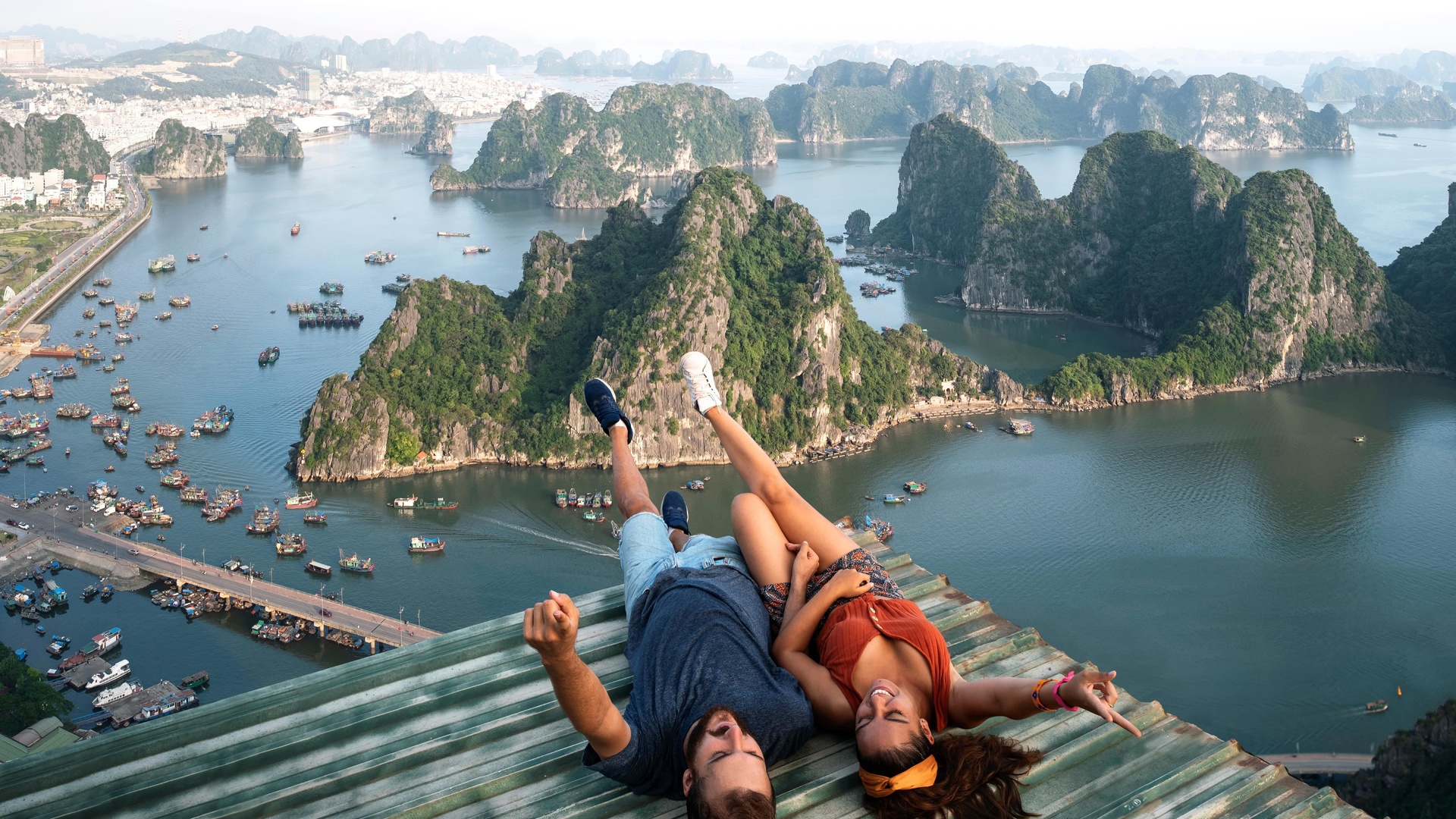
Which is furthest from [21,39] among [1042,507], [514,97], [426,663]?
[426,663]

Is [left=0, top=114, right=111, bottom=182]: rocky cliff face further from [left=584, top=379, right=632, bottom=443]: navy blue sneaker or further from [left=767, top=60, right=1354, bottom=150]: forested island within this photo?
[left=584, top=379, right=632, bottom=443]: navy blue sneaker

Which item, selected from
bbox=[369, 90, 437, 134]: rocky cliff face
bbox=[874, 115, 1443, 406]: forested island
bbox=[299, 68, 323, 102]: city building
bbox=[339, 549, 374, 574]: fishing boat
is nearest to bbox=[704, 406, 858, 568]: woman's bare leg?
bbox=[339, 549, 374, 574]: fishing boat

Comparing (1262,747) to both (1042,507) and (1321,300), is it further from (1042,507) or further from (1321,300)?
(1321,300)

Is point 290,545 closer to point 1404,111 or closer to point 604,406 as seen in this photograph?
point 604,406

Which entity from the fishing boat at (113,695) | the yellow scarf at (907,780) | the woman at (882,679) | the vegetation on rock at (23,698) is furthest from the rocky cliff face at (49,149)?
the yellow scarf at (907,780)

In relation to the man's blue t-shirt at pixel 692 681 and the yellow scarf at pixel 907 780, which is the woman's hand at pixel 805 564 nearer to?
the man's blue t-shirt at pixel 692 681

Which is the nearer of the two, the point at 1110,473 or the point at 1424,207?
the point at 1110,473
